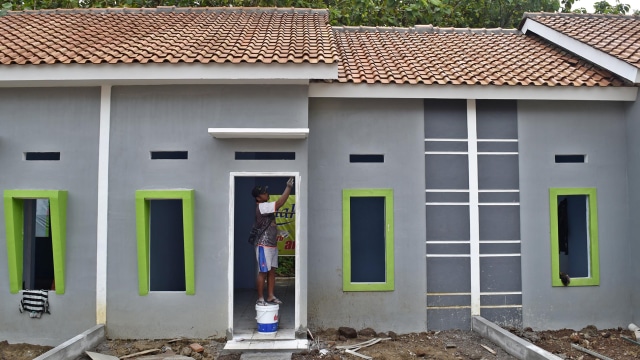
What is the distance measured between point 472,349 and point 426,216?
1.99 metres

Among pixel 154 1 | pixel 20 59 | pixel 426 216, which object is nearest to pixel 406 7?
pixel 154 1

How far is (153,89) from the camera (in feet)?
24.3

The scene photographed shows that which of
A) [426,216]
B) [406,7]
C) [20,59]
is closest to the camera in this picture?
[20,59]

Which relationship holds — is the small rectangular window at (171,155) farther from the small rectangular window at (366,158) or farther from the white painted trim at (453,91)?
the small rectangular window at (366,158)

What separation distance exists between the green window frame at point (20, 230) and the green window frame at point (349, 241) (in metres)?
3.99

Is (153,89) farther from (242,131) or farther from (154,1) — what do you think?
(154,1)

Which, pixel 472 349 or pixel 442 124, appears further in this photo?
pixel 442 124

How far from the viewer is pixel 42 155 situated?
24.8 feet

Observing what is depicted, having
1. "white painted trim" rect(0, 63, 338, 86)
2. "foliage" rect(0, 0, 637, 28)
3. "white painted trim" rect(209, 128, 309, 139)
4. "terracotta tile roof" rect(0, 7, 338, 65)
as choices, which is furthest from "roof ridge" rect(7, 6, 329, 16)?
"white painted trim" rect(209, 128, 309, 139)

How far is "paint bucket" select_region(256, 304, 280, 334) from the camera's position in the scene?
23.1ft

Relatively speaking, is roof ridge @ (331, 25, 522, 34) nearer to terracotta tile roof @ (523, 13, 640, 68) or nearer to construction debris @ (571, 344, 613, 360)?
terracotta tile roof @ (523, 13, 640, 68)

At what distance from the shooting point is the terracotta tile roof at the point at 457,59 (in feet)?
25.7

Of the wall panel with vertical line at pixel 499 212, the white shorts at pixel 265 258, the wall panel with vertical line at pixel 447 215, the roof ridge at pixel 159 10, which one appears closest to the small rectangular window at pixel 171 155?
the white shorts at pixel 265 258

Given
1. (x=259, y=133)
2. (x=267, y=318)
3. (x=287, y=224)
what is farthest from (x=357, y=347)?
(x=287, y=224)
